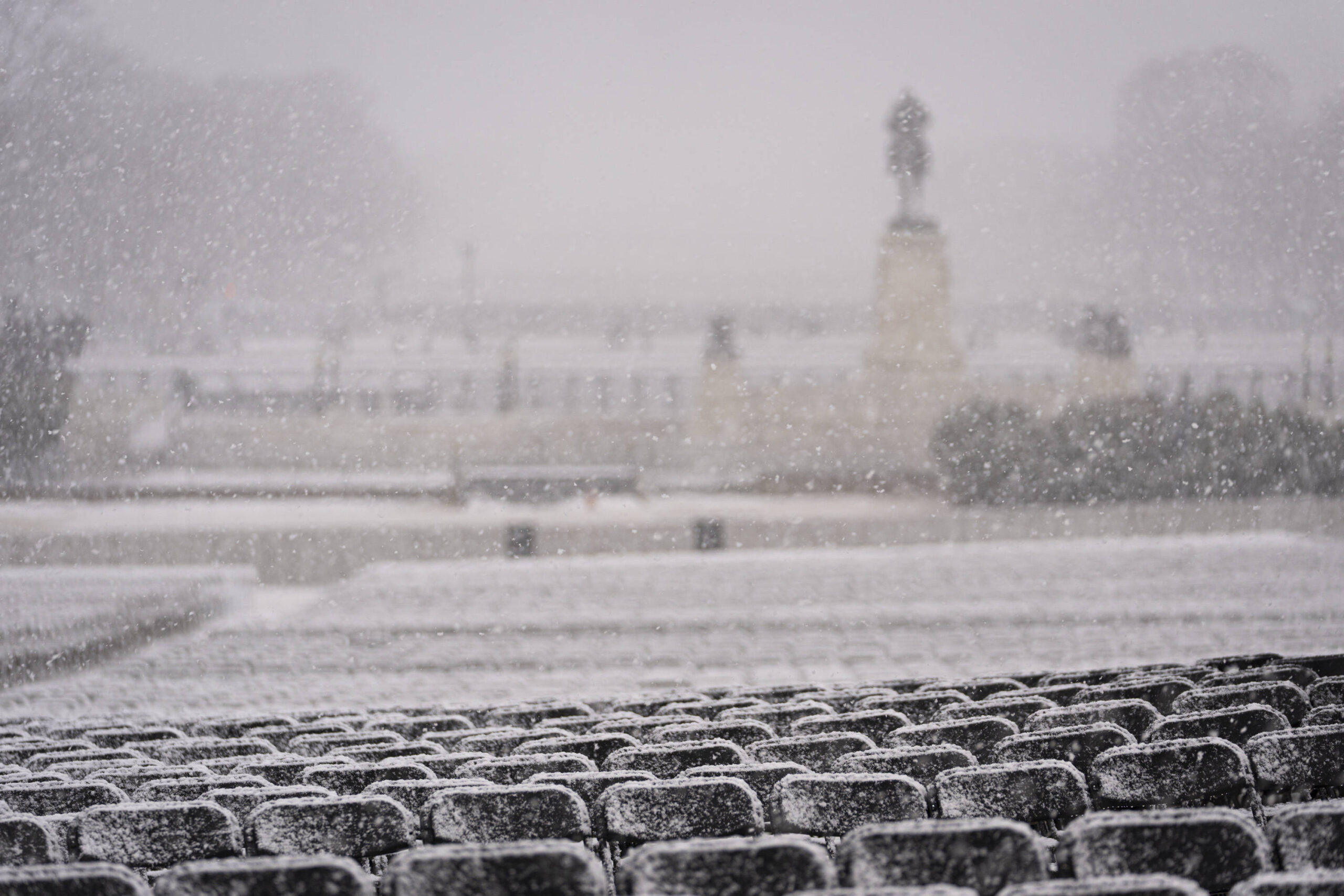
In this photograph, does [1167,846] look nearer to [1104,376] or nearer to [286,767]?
[286,767]

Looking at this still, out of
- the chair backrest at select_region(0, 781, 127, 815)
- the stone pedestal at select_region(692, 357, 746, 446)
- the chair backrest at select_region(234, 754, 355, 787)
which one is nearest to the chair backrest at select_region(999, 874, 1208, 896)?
the chair backrest at select_region(234, 754, 355, 787)

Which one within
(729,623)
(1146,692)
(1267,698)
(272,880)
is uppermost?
(272,880)

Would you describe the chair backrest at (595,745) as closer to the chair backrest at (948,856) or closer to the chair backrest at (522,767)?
the chair backrest at (522,767)

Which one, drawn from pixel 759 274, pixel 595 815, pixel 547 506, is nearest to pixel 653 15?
pixel 759 274

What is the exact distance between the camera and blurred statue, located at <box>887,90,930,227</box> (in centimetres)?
1154

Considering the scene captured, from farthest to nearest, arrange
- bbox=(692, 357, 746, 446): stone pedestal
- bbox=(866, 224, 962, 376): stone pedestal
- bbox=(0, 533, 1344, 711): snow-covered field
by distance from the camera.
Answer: bbox=(692, 357, 746, 446): stone pedestal → bbox=(866, 224, 962, 376): stone pedestal → bbox=(0, 533, 1344, 711): snow-covered field

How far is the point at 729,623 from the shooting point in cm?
984

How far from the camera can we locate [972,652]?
8.45 metres

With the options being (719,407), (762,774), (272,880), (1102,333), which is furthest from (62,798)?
(1102,333)

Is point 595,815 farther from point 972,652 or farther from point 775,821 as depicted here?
point 972,652

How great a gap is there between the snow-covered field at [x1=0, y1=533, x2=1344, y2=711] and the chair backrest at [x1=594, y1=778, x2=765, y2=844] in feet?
16.1

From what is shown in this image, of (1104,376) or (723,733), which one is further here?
(1104,376)

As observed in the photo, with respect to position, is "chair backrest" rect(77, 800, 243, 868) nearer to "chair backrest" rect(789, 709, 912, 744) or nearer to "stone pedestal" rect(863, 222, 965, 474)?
"chair backrest" rect(789, 709, 912, 744)

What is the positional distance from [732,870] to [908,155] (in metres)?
11.2
